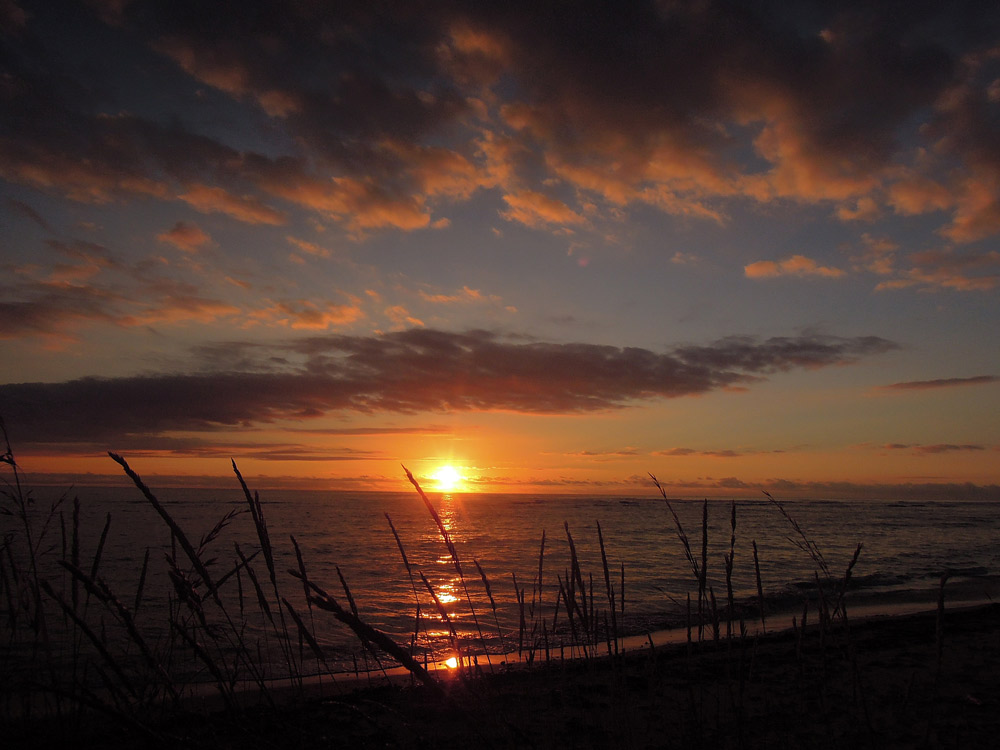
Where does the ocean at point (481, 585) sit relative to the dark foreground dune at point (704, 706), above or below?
below

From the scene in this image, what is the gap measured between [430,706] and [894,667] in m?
6.41

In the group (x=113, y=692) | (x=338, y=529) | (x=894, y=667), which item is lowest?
(x=338, y=529)

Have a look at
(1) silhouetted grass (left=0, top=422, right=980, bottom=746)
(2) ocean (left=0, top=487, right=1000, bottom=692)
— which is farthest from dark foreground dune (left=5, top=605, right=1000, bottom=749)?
(2) ocean (left=0, top=487, right=1000, bottom=692)

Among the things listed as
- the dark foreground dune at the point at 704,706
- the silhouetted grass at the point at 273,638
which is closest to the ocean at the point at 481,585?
the silhouetted grass at the point at 273,638

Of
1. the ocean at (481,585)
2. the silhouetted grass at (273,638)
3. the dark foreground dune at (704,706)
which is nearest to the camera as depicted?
the silhouetted grass at (273,638)

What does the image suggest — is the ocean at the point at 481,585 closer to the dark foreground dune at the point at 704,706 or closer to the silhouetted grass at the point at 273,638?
the silhouetted grass at the point at 273,638

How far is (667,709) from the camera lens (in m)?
6.02

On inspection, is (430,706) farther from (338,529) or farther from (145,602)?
(338,529)

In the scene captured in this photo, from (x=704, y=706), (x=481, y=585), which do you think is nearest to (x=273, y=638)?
(x=481, y=585)

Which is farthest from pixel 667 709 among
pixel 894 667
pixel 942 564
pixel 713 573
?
pixel 942 564

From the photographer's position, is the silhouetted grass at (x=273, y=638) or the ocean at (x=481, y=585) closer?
the silhouetted grass at (x=273, y=638)

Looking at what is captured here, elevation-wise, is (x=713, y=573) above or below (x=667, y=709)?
below

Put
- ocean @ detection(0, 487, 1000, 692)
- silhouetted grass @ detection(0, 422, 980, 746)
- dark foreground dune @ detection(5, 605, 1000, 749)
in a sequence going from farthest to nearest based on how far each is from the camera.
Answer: ocean @ detection(0, 487, 1000, 692), dark foreground dune @ detection(5, 605, 1000, 749), silhouetted grass @ detection(0, 422, 980, 746)

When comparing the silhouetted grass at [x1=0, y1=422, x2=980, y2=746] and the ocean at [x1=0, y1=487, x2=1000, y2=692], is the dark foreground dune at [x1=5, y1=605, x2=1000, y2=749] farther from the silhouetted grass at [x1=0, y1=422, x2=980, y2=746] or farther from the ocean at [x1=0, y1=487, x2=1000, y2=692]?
the ocean at [x1=0, y1=487, x2=1000, y2=692]
